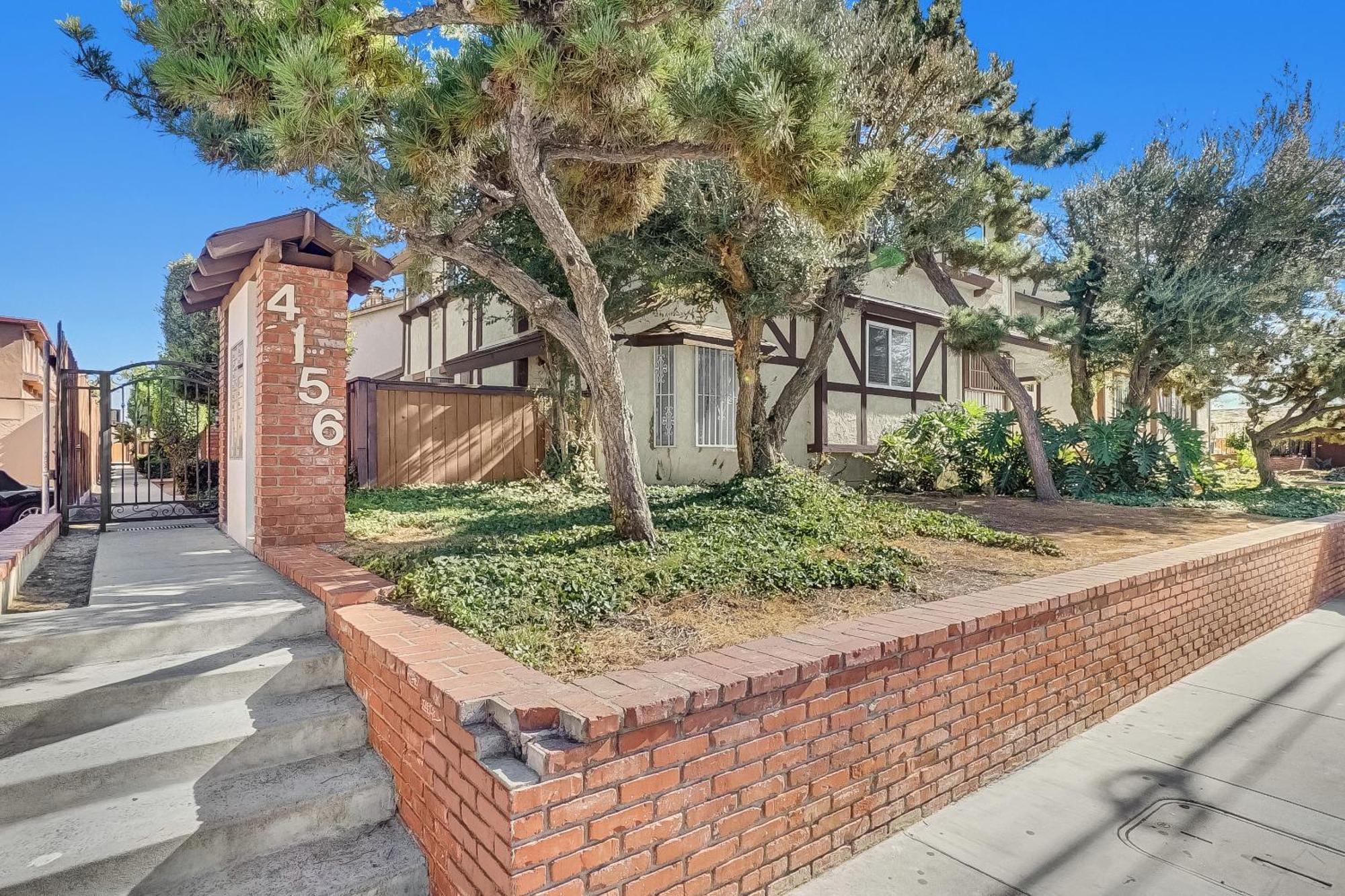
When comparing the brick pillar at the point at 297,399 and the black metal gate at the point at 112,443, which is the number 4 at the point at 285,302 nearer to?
the brick pillar at the point at 297,399

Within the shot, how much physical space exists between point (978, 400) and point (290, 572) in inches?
631

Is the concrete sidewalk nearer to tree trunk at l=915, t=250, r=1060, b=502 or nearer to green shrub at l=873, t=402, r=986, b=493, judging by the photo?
tree trunk at l=915, t=250, r=1060, b=502

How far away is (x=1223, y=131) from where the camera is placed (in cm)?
977

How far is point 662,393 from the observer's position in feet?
37.3

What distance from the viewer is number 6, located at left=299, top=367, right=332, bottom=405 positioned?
16.9 feet

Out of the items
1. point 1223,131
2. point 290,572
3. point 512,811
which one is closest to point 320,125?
point 290,572

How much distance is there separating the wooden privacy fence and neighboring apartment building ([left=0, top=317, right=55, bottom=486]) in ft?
28.0

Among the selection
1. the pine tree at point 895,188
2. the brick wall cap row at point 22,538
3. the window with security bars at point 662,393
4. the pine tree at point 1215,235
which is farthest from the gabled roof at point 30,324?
the pine tree at point 1215,235

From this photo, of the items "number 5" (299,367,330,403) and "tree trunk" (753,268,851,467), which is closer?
"number 5" (299,367,330,403)

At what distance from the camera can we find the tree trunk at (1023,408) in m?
10.1

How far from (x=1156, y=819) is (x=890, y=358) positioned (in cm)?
1184

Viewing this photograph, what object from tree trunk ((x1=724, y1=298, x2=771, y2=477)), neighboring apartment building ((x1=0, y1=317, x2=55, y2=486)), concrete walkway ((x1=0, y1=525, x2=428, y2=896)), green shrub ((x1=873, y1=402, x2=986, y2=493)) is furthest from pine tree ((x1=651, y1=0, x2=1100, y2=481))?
neighboring apartment building ((x1=0, y1=317, x2=55, y2=486))

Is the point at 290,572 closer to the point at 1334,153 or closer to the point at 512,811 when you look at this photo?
the point at 512,811

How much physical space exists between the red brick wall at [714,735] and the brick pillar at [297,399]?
133 cm
